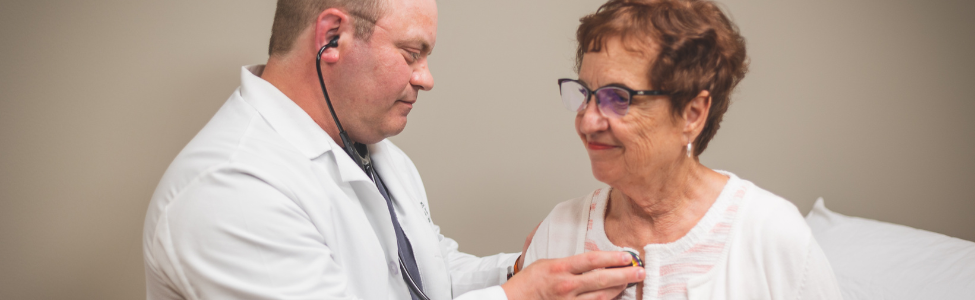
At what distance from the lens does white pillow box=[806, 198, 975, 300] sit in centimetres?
147

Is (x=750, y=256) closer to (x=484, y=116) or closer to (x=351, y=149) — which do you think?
(x=351, y=149)

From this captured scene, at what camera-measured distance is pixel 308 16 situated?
1.25 metres

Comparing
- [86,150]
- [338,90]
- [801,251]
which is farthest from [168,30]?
[801,251]

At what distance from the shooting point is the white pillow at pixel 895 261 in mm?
1468

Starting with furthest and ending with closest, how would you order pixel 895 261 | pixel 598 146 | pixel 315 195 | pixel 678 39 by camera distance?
1. pixel 895 261
2. pixel 315 195
3. pixel 598 146
4. pixel 678 39

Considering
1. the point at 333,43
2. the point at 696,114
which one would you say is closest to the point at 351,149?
the point at 333,43

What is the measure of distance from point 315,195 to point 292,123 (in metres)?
0.19

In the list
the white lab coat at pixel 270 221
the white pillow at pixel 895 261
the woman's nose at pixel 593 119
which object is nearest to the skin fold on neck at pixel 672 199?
the woman's nose at pixel 593 119

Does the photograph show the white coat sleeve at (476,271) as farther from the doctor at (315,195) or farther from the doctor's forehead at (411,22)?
the doctor's forehead at (411,22)

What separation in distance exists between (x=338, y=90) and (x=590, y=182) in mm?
1023

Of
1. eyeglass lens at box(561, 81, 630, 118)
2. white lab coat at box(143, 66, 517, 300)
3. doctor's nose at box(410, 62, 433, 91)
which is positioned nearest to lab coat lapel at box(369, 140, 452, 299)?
white lab coat at box(143, 66, 517, 300)

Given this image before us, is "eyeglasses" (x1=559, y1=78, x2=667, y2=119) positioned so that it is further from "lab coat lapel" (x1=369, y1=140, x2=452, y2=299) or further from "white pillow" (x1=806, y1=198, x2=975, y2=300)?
"white pillow" (x1=806, y1=198, x2=975, y2=300)

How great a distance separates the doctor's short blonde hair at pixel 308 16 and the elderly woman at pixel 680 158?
17.9 inches

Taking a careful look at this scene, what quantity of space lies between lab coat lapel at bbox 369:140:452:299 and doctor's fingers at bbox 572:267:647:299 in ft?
1.54
